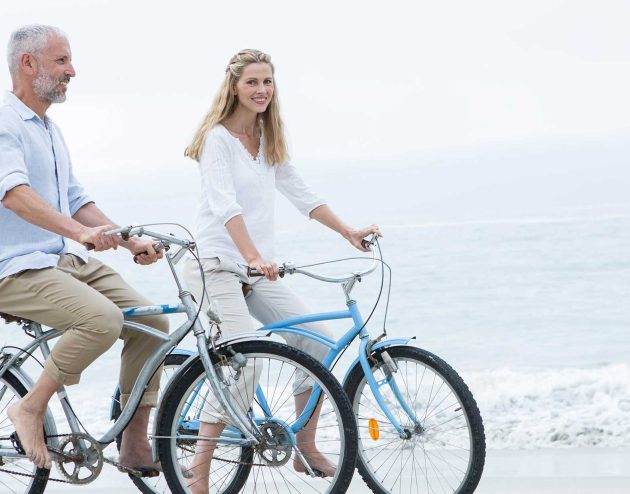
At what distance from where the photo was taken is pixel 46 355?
11.0ft

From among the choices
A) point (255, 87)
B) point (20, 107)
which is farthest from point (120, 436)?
point (255, 87)

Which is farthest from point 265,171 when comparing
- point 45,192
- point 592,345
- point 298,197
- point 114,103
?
point 114,103

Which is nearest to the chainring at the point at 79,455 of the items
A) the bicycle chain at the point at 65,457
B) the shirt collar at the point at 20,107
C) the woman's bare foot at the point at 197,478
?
the bicycle chain at the point at 65,457

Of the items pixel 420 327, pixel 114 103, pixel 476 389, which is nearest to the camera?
pixel 476 389

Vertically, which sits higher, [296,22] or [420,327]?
[296,22]

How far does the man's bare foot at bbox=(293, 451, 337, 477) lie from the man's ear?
1485mm

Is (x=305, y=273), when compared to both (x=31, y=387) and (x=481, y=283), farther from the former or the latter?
(x=481, y=283)

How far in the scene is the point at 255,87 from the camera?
3.60 meters

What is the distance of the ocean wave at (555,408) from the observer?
6.57m

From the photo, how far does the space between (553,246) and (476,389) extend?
8.82 metres

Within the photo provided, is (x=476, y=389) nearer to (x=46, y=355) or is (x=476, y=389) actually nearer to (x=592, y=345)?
(x=592, y=345)

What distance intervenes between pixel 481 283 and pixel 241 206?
12796mm

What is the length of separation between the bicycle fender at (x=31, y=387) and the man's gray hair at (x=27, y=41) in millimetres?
954

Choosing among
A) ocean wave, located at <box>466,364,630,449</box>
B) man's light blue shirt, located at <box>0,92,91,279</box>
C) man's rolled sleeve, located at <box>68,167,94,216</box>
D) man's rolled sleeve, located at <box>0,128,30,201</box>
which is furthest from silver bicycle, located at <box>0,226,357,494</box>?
ocean wave, located at <box>466,364,630,449</box>
